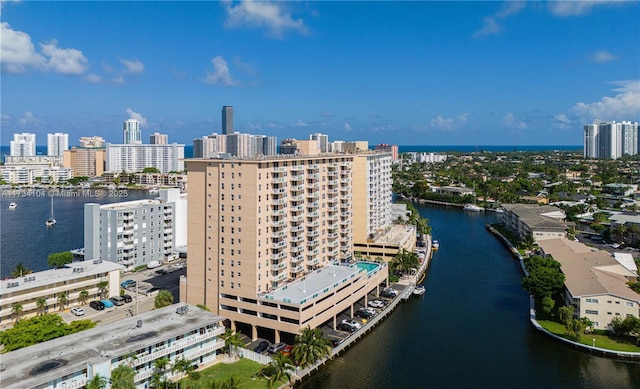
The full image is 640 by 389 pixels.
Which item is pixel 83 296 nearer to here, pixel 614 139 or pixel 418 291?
pixel 418 291

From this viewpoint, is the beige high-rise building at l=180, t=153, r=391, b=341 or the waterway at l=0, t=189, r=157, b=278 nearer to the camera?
the beige high-rise building at l=180, t=153, r=391, b=341

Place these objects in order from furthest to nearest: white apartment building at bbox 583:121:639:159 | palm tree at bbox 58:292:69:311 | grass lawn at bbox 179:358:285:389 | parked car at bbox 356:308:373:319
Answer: white apartment building at bbox 583:121:639:159 < parked car at bbox 356:308:373:319 < palm tree at bbox 58:292:69:311 < grass lawn at bbox 179:358:285:389

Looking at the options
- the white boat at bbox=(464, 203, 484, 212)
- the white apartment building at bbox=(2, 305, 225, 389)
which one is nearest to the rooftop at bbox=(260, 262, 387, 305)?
the white apartment building at bbox=(2, 305, 225, 389)

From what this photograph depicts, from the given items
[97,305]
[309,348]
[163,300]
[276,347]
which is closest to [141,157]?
[97,305]

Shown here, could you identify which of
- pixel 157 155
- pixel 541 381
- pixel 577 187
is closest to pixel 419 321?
pixel 541 381

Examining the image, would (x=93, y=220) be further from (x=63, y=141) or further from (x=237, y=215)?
(x=63, y=141)

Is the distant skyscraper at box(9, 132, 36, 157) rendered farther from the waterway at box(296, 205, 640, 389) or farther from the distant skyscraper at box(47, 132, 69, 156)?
the waterway at box(296, 205, 640, 389)

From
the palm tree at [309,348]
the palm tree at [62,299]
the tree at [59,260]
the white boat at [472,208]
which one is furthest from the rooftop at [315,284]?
the white boat at [472,208]
